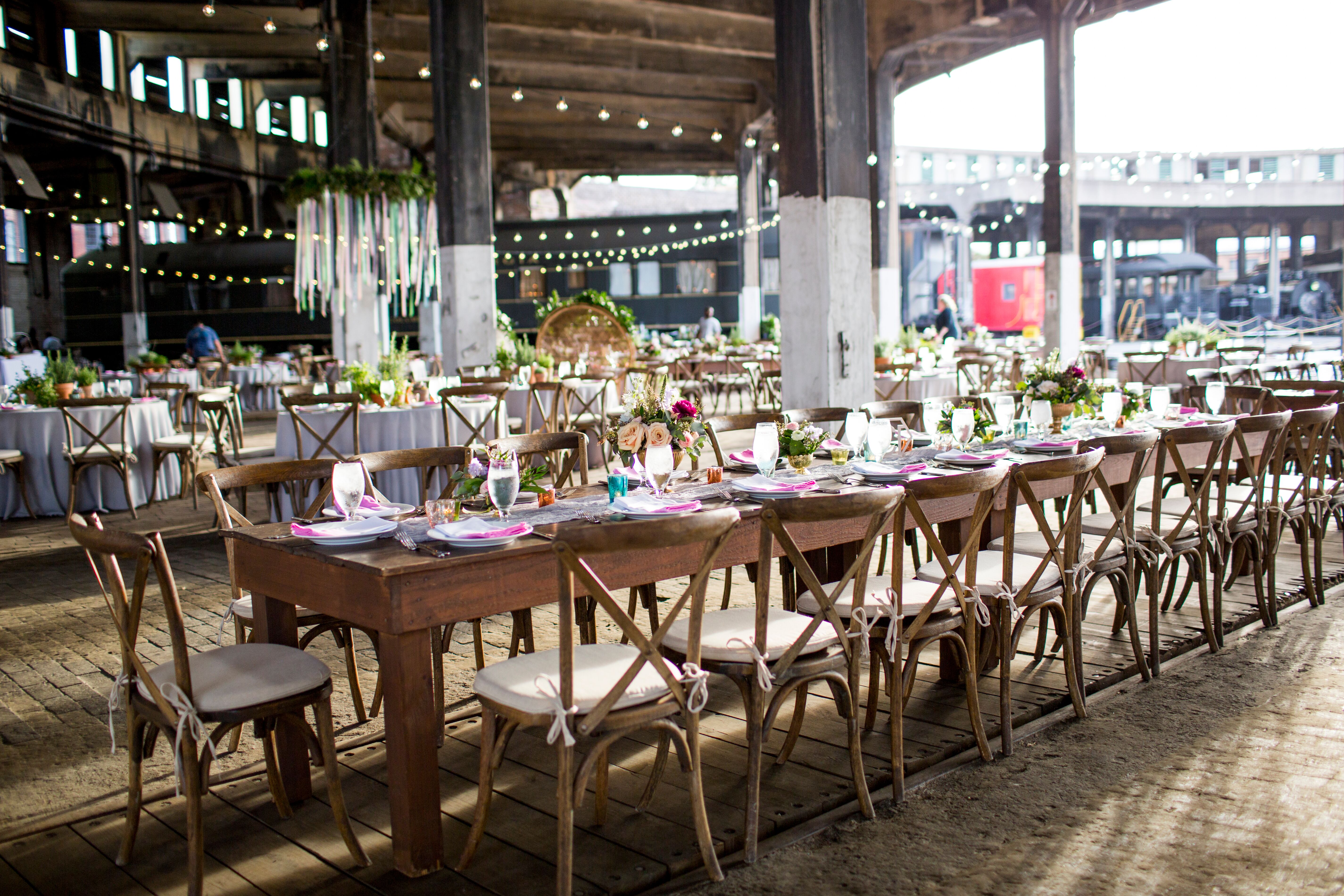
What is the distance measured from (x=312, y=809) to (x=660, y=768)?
→ 93 centimetres

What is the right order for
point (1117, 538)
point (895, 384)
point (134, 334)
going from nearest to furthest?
point (1117, 538) → point (895, 384) → point (134, 334)

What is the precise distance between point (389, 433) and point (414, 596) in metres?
4.61

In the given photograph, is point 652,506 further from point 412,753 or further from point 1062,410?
point 1062,410

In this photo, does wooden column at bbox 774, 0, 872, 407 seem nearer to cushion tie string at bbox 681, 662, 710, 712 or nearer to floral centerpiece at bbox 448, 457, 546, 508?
floral centerpiece at bbox 448, 457, 546, 508

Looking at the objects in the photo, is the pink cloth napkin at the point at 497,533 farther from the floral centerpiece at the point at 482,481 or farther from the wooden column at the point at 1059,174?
the wooden column at the point at 1059,174

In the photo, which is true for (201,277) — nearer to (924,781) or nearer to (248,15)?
(248,15)

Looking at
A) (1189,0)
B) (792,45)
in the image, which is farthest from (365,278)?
(1189,0)

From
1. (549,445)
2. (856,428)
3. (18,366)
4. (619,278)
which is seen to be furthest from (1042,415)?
(619,278)

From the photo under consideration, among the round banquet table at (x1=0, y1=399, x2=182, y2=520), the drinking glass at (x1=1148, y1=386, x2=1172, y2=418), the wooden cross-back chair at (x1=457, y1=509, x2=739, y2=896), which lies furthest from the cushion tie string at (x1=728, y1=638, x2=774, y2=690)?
the round banquet table at (x1=0, y1=399, x2=182, y2=520)

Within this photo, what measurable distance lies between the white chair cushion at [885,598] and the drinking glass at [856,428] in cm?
55

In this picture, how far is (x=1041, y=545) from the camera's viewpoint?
3.58 m

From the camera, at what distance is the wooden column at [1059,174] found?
565 inches

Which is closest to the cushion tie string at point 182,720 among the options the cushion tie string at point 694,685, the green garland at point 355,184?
the cushion tie string at point 694,685

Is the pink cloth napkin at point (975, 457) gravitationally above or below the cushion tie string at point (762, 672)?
above
